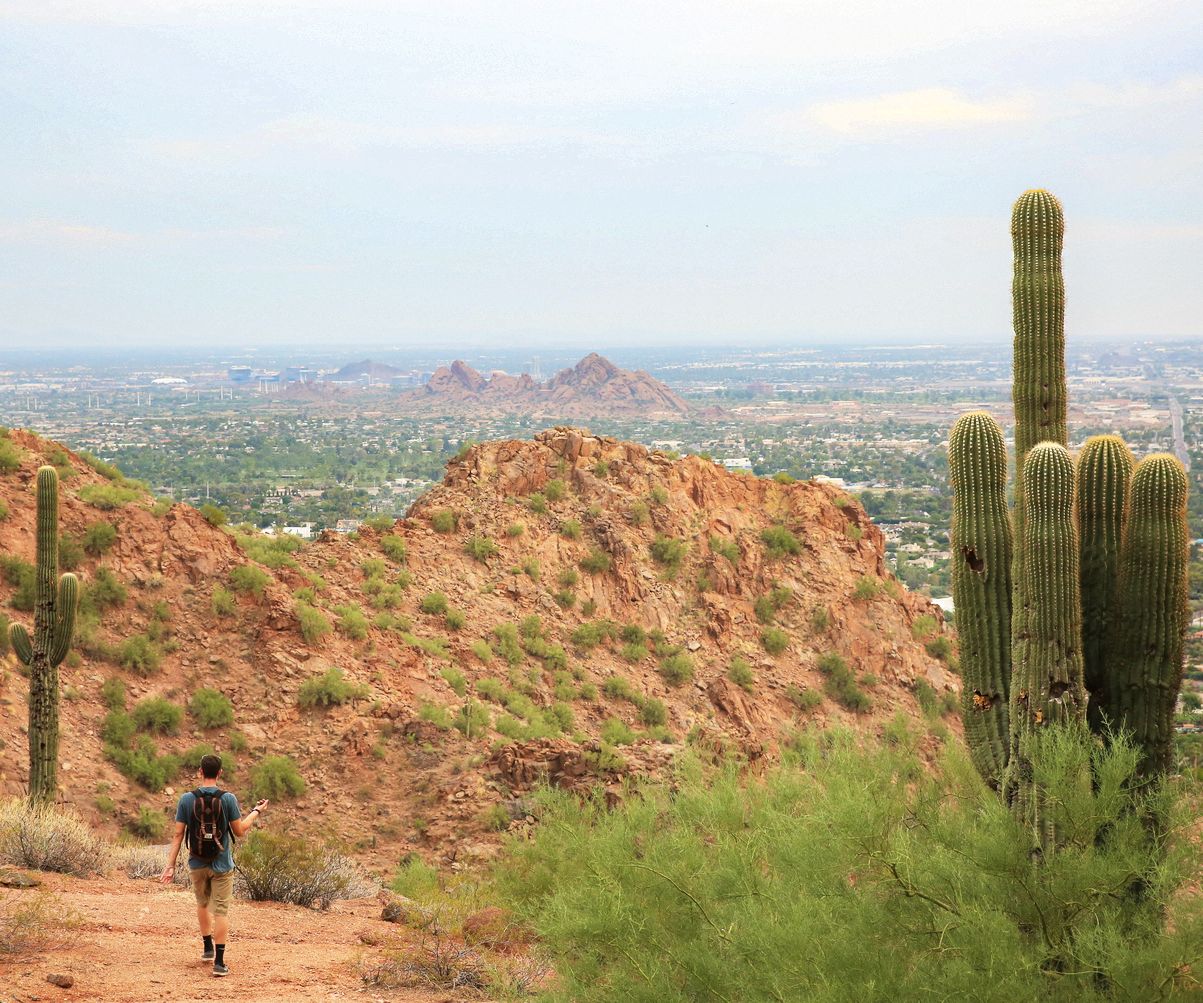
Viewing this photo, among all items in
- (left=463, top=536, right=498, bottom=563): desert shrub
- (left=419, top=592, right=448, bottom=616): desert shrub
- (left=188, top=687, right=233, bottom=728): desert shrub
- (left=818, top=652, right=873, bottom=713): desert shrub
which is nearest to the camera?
(left=188, top=687, right=233, bottom=728): desert shrub

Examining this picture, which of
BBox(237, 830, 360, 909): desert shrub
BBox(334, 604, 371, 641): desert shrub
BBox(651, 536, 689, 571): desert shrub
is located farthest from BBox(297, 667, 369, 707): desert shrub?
BBox(651, 536, 689, 571): desert shrub

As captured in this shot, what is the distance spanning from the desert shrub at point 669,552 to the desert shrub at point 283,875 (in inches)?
541

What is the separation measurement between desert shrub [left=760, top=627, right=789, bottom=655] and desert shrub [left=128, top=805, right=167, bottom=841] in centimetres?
1244

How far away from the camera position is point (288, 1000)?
1052 cm

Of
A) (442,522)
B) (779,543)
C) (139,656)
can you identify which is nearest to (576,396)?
(779,543)

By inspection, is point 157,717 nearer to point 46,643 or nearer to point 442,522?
point 46,643

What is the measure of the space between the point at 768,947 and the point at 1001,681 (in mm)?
3913

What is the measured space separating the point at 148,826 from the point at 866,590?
15.4 m

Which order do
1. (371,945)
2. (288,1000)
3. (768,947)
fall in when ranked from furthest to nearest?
(371,945), (288,1000), (768,947)

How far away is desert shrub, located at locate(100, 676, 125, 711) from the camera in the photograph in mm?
19859

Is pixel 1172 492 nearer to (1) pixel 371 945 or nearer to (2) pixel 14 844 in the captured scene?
(1) pixel 371 945

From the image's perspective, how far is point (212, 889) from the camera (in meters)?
10.8

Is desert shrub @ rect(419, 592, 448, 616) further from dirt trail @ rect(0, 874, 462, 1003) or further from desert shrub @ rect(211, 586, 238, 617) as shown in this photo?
dirt trail @ rect(0, 874, 462, 1003)

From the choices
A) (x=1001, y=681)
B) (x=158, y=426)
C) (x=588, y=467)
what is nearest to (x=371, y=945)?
(x=1001, y=681)
